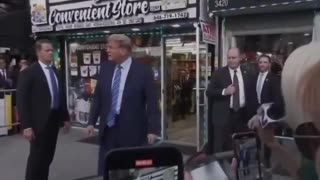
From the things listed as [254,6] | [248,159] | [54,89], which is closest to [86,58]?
Answer: [254,6]

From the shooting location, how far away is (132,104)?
463 cm

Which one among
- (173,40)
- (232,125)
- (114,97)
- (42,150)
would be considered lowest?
(42,150)

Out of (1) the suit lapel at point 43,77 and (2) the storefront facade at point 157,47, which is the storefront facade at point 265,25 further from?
(1) the suit lapel at point 43,77

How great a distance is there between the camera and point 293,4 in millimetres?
7262

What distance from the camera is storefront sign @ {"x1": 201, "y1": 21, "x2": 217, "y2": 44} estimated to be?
807 centimetres

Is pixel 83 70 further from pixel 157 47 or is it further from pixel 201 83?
pixel 201 83

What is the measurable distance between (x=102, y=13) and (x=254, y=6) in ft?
12.4

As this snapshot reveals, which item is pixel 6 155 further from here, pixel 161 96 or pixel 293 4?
pixel 293 4

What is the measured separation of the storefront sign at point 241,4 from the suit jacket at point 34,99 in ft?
12.3

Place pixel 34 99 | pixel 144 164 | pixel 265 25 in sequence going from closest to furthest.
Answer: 1. pixel 144 164
2. pixel 34 99
3. pixel 265 25

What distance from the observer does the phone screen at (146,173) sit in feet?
7.20

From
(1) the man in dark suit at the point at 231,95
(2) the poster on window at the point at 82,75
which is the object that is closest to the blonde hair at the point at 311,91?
(1) the man in dark suit at the point at 231,95

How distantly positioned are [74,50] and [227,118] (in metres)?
6.54

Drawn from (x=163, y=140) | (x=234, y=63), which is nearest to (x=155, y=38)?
(x=163, y=140)
